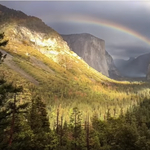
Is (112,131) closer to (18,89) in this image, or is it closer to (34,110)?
(34,110)

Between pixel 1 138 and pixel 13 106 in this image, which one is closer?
pixel 13 106

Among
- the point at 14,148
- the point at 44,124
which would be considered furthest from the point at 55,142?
the point at 14,148

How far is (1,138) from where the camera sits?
23.6m

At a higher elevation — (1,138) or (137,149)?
(1,138)

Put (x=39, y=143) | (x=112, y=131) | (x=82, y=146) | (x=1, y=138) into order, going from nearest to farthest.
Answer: (x=1, y=138)
(x=39, y=143)
(x=82, y=146)
(x=112, y=131)

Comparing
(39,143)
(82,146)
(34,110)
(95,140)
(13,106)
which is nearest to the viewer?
(13,106)

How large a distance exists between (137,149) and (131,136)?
3340 millimetres

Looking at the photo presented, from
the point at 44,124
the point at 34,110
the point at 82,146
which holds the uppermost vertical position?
the point at 34,110

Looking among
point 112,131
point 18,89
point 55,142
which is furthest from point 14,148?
point 112,131

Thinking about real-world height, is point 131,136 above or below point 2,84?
below

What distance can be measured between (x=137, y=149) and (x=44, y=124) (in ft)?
68.2

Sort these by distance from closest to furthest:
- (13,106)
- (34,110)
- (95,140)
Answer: (13,106) → (34,110) → (95,140)

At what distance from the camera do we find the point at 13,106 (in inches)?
860

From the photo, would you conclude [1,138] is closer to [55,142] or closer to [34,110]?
[34,110]
